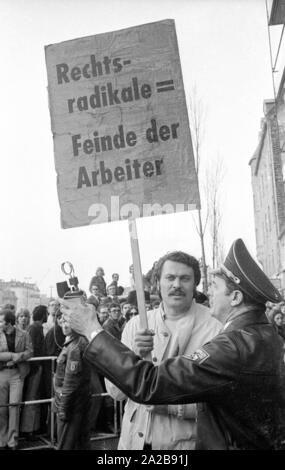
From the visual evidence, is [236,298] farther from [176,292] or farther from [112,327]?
[112,327]

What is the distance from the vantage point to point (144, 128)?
236 centimetres

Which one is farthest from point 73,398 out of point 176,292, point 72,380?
point 176,292

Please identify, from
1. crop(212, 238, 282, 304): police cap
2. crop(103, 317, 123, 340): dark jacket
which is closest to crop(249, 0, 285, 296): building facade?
crop(103, 317, 123, 340): dark jacket

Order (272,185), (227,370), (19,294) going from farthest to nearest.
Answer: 1. (272,185)
2. (19,294)
3. (227,370)

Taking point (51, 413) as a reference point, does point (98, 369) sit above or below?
above

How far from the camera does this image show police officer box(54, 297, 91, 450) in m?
3.73

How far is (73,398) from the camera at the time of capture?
12.3ft

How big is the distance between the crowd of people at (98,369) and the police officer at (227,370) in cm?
7

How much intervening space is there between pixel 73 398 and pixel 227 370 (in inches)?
95.3

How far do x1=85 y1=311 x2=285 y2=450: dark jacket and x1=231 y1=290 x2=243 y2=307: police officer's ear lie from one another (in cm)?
6

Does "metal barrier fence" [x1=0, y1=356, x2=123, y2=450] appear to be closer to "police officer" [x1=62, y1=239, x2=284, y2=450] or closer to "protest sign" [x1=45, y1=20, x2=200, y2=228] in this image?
"protest sign" [x1=45, y1=20, x2=200, y2=228]

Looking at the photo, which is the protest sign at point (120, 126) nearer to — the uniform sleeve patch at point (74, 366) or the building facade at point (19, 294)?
the uniform sleeve patch at point (74, 366)

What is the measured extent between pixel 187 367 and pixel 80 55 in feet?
5.09
